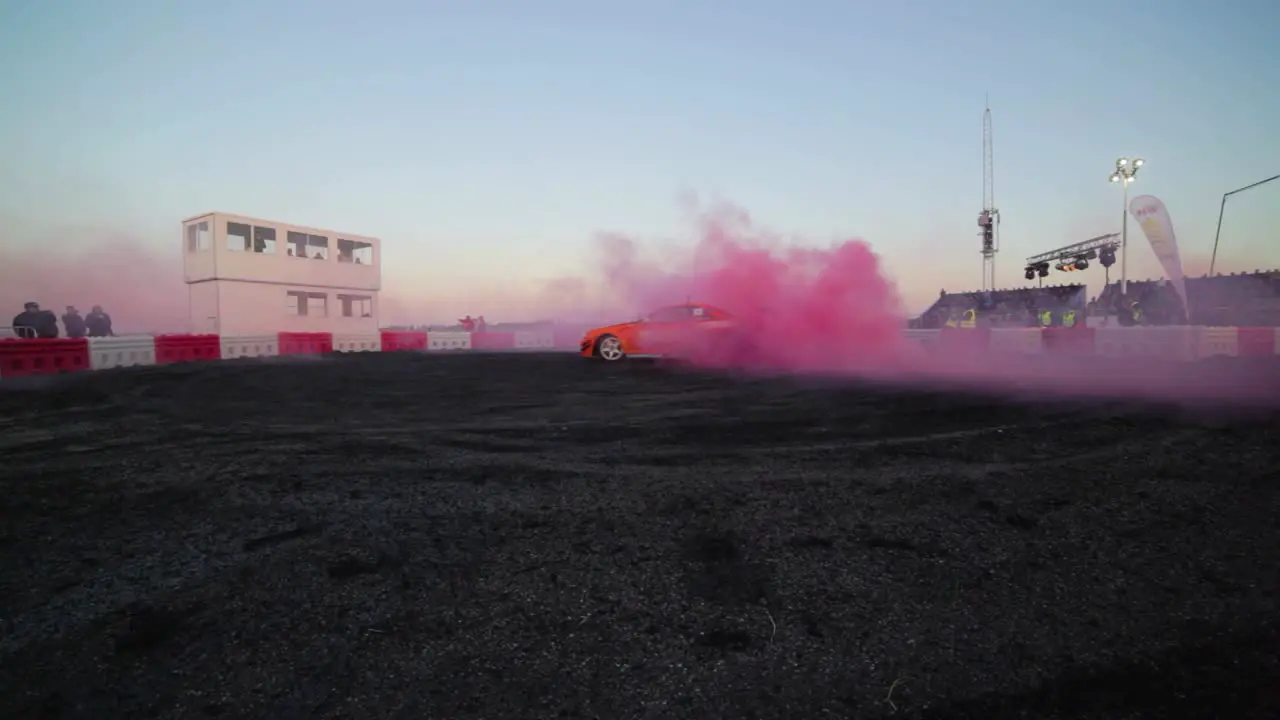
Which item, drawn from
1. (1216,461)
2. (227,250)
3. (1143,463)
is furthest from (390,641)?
(227,250)

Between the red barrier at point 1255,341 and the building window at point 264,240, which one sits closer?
the red barrier at point 1255,341

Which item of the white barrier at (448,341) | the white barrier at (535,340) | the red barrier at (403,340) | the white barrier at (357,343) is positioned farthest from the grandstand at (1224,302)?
the white barrier at (357,343)

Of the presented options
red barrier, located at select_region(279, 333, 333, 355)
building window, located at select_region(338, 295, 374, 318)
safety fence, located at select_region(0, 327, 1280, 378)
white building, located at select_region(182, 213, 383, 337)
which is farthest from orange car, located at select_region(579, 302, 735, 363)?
building window, located at select_region(338, 295, 374, 318)

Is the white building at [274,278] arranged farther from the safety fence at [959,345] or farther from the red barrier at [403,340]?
the safety fence at [959,345]

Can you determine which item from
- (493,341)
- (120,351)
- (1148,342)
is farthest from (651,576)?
(493,341)

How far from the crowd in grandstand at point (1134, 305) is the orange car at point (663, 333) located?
16748 millimetres

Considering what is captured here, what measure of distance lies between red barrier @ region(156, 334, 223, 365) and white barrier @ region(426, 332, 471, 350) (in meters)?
11.1

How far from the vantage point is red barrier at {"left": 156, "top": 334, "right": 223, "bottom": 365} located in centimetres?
1602

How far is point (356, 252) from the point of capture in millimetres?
31062

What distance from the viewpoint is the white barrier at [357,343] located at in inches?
1001

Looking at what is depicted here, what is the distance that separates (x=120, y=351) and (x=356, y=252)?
56.8 ft

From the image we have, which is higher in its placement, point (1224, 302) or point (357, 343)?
point (1224, 302)

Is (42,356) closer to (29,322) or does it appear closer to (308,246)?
(29,322)

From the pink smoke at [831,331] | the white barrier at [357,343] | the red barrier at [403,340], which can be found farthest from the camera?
the red barrier at [403,340]
